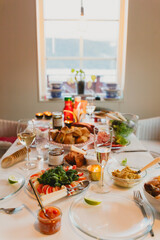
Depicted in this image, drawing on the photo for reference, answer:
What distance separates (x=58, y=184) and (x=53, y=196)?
0.07 meters

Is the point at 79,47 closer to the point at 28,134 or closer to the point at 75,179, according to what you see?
the point at 28,134

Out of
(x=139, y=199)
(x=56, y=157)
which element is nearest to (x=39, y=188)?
(x=56, y=157)

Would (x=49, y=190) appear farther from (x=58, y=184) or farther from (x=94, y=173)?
(x=94, y=173)

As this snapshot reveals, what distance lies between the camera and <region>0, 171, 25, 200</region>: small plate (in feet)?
2.90

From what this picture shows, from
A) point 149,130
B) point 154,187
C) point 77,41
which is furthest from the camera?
point 77,41

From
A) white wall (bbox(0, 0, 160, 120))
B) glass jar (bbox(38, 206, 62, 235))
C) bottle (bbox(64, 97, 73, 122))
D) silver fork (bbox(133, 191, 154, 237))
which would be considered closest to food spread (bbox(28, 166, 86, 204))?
glass jar (bbox(38, 206, 62, 235))

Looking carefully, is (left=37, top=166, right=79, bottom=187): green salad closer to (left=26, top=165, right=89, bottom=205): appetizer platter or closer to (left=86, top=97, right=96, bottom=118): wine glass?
(left=26, top=165, right=89, bottom=205): appetizer platter

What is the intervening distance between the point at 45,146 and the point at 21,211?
56cm

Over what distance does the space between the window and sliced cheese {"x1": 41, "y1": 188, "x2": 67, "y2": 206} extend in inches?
103

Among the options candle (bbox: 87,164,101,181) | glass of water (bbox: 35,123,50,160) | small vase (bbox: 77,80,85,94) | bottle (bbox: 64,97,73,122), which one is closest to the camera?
candle (bbox: 87,164,101,181)

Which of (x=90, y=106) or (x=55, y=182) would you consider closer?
(x=55, y=182)

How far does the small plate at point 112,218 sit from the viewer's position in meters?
0.68

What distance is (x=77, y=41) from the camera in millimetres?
3396

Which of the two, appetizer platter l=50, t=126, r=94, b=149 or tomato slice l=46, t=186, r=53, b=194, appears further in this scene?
appetizer platter l=50, t=126, r=94, b=149
